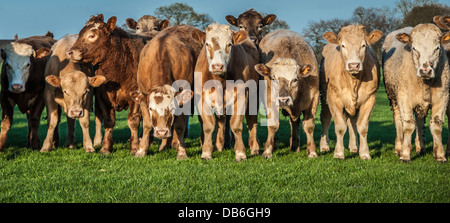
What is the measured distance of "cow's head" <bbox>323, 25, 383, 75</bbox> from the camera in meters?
8.44

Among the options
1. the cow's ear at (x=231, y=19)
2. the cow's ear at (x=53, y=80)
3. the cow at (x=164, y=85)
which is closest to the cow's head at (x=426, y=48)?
the cow at (x=164, y=85)

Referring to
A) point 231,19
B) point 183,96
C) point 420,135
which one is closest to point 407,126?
point 420,135

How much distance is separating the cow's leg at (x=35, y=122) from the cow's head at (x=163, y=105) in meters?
3.27

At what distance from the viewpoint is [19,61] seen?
980 cm

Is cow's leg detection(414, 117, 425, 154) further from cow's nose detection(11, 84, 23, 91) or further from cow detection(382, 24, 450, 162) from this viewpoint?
cow's nose detection(11, 84, 23, 91)

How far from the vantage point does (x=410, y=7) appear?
42.6m

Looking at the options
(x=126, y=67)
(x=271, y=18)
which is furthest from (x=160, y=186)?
(x=271, y=18)

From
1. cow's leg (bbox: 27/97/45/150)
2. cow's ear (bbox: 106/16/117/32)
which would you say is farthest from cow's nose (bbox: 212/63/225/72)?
cow's leg (bbox: 27/97/45/150)

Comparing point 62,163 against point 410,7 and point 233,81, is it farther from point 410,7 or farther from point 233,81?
point 410,7

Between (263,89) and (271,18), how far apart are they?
12.8ft

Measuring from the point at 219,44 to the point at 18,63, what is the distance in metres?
4.33

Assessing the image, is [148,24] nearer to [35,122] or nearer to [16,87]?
[35,122]

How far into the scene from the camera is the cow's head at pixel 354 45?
8.44 meters

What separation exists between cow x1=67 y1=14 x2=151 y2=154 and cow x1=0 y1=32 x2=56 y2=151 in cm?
110
